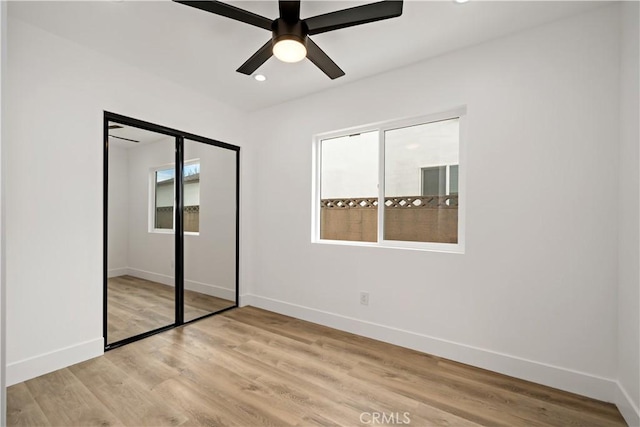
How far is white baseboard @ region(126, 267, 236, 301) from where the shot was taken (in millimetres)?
3013

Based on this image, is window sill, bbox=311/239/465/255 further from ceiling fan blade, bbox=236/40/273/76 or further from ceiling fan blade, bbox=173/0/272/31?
ceiling fan blade, bbox=173/0/272/31

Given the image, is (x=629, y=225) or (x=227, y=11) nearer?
(x=227, y=11)

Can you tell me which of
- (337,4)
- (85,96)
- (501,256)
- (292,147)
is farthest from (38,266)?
(501,256)

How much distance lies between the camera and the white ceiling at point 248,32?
6.70 ft

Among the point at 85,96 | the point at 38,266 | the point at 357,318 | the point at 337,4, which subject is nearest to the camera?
the point at 337,4

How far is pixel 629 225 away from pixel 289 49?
2.34 m

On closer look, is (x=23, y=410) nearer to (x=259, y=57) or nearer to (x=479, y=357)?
(x=259, y=57)

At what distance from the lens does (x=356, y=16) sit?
1.70 metres

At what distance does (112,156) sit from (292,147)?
1806 mm

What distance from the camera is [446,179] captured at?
270 cm

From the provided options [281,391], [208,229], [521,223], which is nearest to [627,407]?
[521,223]

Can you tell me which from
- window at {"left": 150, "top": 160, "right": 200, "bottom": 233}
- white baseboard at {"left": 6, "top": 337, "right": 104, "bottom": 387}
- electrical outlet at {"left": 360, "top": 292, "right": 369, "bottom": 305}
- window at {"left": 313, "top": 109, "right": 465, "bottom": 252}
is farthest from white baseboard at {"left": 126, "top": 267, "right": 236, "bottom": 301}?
electrical outlet at {"left": 360, "top": 292, "right": 369, "bottom": 305}

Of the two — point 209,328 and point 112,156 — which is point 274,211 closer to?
point 209,328

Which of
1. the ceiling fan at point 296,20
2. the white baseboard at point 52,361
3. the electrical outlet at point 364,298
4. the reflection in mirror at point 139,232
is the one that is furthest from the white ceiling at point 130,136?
the electrical outlet at point 364,298
